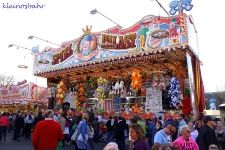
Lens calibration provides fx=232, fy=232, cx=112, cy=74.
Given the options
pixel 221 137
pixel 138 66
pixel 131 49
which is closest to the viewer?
pixel 221 137

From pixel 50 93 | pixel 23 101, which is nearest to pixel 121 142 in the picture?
pixel 50 93

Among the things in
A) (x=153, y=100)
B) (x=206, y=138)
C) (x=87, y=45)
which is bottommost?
(x=206, y=138)

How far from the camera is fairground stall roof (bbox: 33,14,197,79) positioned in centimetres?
1080

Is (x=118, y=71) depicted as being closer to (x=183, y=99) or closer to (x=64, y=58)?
(x=64, y=58)

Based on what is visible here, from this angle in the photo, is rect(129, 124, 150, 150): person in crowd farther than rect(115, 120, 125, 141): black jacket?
No

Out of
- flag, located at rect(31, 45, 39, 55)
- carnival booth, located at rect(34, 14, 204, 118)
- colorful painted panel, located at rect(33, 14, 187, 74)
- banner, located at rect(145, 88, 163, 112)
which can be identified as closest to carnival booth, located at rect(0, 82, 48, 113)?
flag, located at rect(31, 45, 39, 55)

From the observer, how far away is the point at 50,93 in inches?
742

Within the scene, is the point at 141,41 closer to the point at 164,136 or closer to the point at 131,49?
the point at 131,49

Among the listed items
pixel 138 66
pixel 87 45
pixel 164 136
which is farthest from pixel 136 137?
pixel 87 45

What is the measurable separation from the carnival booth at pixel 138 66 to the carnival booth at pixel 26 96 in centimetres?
1063

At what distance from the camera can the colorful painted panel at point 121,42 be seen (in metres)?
10.8

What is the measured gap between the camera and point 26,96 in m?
26.9

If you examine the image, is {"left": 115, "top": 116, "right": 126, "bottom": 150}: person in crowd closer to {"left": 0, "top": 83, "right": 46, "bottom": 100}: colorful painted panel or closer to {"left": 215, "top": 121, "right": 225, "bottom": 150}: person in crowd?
{"left": 215, "top": 121, "right": 225, "bottom": 150}: person in crowd

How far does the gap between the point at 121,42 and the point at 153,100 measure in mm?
3747
